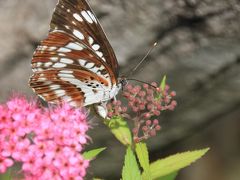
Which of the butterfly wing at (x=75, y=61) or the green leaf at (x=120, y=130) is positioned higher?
the butterfly wing at (x=75, y=61)

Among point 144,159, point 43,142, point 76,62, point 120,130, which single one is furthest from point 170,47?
point 43,142

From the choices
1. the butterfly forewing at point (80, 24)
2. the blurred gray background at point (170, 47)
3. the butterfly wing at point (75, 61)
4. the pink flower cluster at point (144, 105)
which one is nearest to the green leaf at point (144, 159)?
the pink flower cluster at point (144, 105)

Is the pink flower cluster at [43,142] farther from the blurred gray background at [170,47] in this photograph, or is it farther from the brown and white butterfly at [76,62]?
the blurred gray background at [170,47]

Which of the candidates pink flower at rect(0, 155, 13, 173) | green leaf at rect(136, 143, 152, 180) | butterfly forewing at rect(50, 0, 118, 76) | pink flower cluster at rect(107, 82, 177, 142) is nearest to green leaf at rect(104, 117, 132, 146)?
pink flower cluster at rect(107, 82, 177, 142)

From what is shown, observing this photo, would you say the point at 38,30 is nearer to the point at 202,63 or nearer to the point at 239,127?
the point at 202,63

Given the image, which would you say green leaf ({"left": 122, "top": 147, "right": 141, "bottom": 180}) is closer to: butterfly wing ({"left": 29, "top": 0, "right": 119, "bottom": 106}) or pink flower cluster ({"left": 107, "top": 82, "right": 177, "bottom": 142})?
pink flower cluster ({"left": 107, "top": 82, "right": 177, "bottom": 142})

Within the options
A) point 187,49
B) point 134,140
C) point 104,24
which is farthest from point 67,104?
point 187,49
